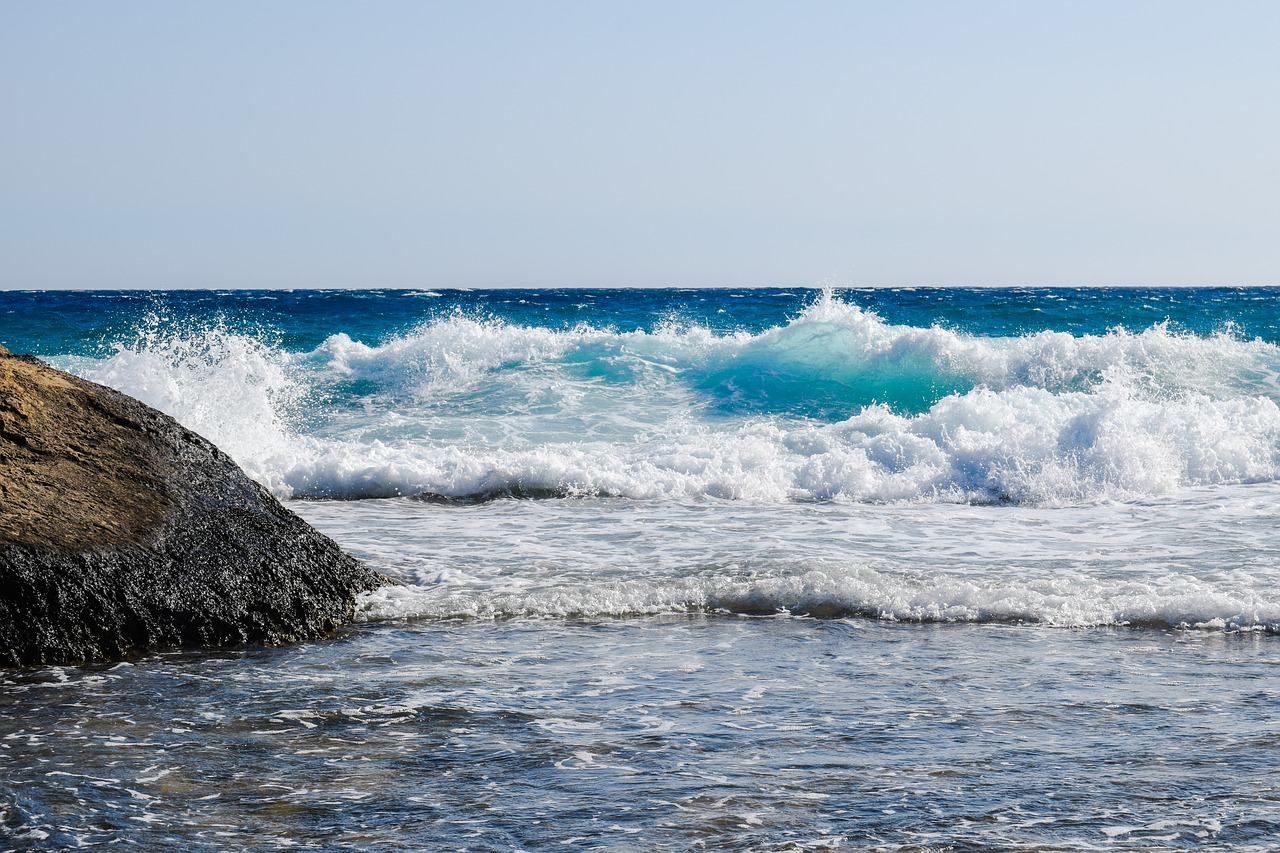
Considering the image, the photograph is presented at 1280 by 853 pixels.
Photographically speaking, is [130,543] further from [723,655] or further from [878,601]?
[878,601]

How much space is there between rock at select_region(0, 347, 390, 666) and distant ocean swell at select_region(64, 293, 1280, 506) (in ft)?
14.4

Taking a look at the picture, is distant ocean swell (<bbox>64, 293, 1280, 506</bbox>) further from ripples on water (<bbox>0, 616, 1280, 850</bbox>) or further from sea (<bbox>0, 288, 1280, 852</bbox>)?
ripples on water (<bbox>0, 616, 1280, 850</bbox>)

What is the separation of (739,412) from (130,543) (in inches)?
428

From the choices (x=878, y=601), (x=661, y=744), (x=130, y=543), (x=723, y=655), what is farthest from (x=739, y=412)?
(x=661, y=744)

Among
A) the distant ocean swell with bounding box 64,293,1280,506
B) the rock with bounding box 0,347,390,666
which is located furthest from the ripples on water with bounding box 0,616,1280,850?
the distant ocean swell with bounding box 64,293,1280,506

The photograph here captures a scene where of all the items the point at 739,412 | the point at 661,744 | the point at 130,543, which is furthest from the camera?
the point at 739,412

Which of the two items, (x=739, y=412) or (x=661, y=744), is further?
(x=739, y=412)

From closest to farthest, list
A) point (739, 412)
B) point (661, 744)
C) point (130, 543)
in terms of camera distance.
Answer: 1. point (661, 744)
2. point (130, 543)
3. point (739, 412)

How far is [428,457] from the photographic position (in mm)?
11453

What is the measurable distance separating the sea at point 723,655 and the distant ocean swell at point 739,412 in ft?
0.22

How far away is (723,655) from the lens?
5.41 metres

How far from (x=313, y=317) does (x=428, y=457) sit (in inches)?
650

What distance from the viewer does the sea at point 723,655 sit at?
11.4 feet

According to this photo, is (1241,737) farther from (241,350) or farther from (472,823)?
(241,350)
